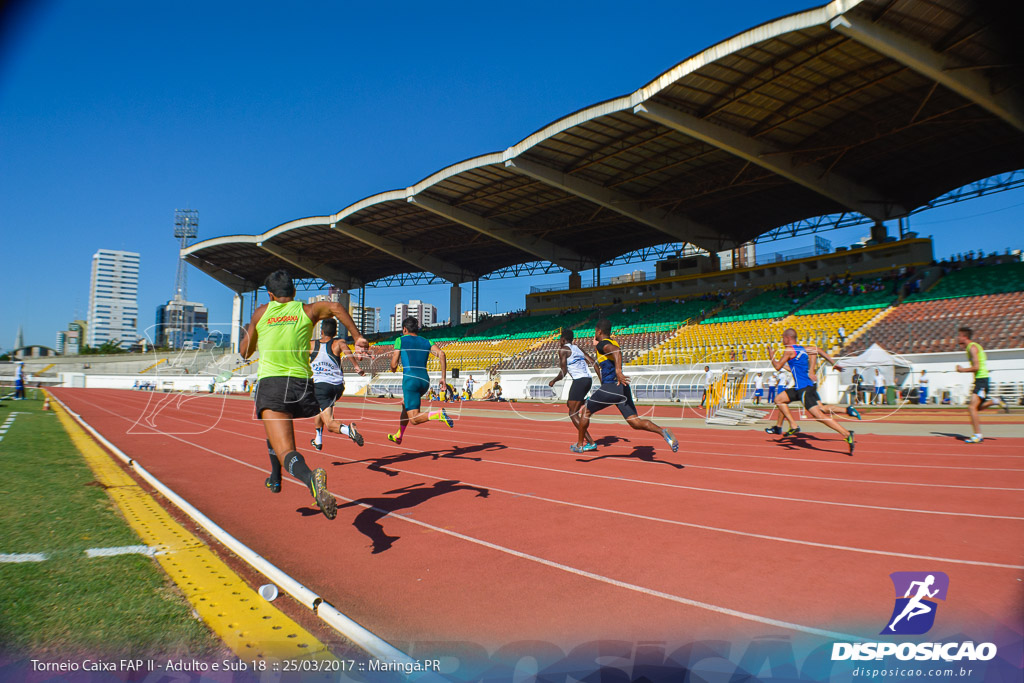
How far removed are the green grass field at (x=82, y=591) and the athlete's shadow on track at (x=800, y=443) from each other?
31.9 feet

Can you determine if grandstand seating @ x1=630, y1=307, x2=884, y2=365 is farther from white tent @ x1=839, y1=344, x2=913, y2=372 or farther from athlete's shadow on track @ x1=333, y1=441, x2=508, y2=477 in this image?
athlete's shadow on track @ x1=333, y1=441, x2=508, y2=477

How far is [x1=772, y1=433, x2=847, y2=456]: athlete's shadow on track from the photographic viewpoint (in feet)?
32.0

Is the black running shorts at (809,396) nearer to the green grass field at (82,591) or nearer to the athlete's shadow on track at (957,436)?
the athlete's shadow on track at (957,436)

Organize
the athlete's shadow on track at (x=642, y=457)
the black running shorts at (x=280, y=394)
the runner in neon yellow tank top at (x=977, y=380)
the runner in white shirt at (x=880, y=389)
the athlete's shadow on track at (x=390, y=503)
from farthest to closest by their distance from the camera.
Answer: the runner in white shirt at (x=880, y=389)
the runner in neon yellow tank top at (x=977, y=380)
the athlete's shadow on track at (x=642, y=457)
the athlete's shadow on track at (x=390, y=503)
the black running shorts at (x=280, y=394)

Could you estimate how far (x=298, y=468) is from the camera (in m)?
3.85

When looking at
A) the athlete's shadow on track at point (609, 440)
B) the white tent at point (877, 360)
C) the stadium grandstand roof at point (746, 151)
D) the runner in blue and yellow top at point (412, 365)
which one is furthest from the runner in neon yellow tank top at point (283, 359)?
the white tent at point (877, 360)

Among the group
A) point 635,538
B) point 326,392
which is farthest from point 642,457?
point 326,392

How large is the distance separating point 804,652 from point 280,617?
8.43ft

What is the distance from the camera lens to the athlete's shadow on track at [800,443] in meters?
9.75

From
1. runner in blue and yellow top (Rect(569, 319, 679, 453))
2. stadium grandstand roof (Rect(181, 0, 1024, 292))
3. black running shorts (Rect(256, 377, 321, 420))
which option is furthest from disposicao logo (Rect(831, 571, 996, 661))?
stadium grandstand roof (Rect(181, 0, 1024, 292))

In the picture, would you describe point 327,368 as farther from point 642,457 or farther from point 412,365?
point 642,457

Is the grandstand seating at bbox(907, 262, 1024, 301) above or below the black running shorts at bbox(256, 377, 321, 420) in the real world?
above

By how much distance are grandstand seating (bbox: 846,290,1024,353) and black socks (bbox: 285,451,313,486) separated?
24483mm

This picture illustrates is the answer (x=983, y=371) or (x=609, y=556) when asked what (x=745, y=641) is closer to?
(x=609, y=556)
